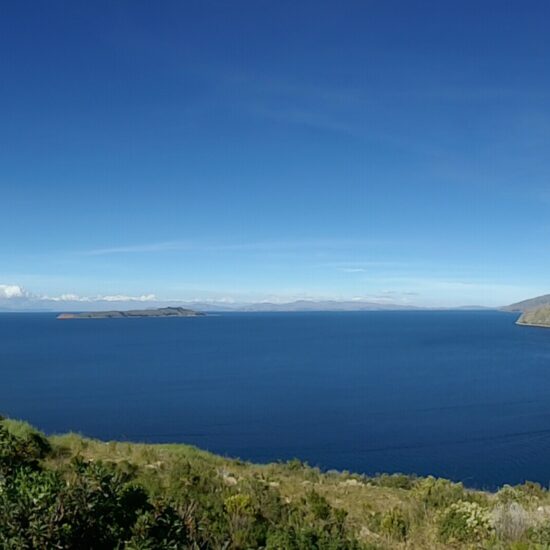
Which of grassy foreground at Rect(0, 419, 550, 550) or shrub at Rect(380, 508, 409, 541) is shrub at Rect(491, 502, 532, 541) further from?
shrub at Rect(380, 508, 409, 541)

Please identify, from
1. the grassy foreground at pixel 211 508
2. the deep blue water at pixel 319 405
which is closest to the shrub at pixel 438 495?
the grassy foreground at pixel 211 508

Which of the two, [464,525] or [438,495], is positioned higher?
[464,525]

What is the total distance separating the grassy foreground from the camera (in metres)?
4.70

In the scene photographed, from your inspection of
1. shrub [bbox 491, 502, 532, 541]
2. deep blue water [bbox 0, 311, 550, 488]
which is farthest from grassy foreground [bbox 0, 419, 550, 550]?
deep blue water [bbox 0, 311, 550, 488]

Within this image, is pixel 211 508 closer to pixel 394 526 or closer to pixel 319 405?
pixel 394 526

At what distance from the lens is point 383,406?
187ft

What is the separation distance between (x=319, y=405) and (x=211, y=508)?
49.1 metres

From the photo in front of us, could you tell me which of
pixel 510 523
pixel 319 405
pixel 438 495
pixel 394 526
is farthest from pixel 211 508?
pixel 319 405

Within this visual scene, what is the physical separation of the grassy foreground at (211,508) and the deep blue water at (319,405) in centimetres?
2419

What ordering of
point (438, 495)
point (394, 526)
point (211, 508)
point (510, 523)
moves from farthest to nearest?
point (438, 495) < point (394, 526) < point (211, 508) < point (510, 523)

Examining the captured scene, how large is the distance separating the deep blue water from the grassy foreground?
79.4ft

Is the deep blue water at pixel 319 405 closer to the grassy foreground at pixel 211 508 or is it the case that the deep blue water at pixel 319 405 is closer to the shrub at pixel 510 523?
the grassy foreground at pixel 211 508

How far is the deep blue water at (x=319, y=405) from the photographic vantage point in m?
39.8

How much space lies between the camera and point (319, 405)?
2222 inches
